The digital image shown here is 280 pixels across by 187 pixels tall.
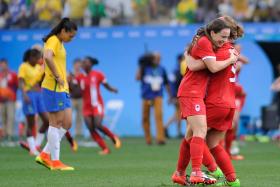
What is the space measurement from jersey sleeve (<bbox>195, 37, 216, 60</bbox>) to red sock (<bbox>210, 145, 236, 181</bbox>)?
3.81 ft

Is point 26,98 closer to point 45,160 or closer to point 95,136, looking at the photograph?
point 95,136

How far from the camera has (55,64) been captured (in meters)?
14.6

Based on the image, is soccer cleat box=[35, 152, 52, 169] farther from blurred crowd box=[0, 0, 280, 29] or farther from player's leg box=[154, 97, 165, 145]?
blurred crowd box=[0, 0, 280, 29]

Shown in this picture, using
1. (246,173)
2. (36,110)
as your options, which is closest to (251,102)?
(36,110)

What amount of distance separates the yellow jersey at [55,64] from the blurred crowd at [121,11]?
47.8ft

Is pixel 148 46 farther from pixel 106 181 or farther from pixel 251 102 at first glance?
pixel 106 181

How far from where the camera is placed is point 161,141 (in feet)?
80.3

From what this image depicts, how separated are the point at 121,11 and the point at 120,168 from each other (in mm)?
14851

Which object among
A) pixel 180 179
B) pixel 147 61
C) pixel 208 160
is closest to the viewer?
pixel 180 179

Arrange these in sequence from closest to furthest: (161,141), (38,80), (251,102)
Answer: (38,80), (161,141), (251,102)

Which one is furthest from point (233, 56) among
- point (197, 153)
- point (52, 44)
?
point (52, 44)

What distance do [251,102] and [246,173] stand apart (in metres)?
14.6

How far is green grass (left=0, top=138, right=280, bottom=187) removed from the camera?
40.4ft

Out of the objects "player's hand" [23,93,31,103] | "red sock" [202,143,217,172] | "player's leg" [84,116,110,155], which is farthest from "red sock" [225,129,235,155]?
"red sock" [202,143,217,172]
